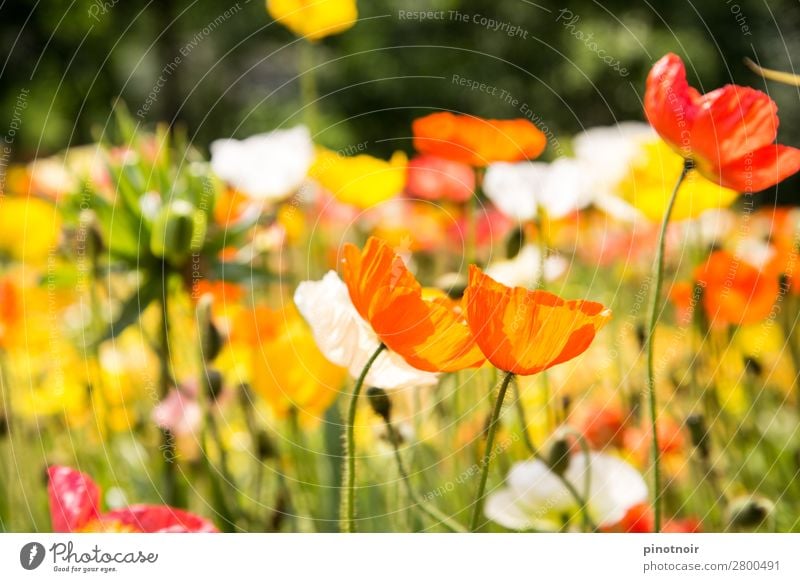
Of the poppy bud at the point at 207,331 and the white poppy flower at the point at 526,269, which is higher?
the white poppy flower at the point at 526,269

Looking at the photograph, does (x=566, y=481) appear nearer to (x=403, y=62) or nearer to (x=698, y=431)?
(x=698, y=431)

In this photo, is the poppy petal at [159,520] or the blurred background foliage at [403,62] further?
the blurred background foliage at [403,62]

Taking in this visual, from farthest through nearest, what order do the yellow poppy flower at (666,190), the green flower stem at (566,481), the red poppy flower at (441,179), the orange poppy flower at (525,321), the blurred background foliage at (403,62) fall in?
the blurred background foliage at (403,62) → the red poppy flower at (441,179) → the yellow poppy flower at (666,190) → the green flower stem at (566,481) → the orange poppy flower at (525,321)

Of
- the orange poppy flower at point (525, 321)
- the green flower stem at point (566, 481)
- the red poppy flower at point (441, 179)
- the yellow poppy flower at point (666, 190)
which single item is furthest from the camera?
the red poppy flower at point (441, 179)

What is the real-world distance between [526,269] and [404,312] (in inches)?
7.9

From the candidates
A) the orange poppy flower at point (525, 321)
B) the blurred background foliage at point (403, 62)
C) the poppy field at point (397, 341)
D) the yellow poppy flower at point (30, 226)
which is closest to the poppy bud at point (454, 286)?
the poppy field at point (397, 341)

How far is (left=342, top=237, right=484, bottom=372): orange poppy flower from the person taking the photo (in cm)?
35

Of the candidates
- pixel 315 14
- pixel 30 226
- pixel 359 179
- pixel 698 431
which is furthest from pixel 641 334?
pixel 30 226

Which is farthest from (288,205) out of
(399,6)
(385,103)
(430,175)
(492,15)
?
(385,103)

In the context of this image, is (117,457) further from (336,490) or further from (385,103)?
(385,103)

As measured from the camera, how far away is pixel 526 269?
544 millimetres

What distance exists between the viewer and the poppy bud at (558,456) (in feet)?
1.46

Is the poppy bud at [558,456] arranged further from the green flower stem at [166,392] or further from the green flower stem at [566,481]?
the green flower stem at [166,392]

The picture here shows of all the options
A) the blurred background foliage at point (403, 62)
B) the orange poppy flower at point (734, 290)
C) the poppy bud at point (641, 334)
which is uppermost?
the blurred background foliage at point (403, 62)
